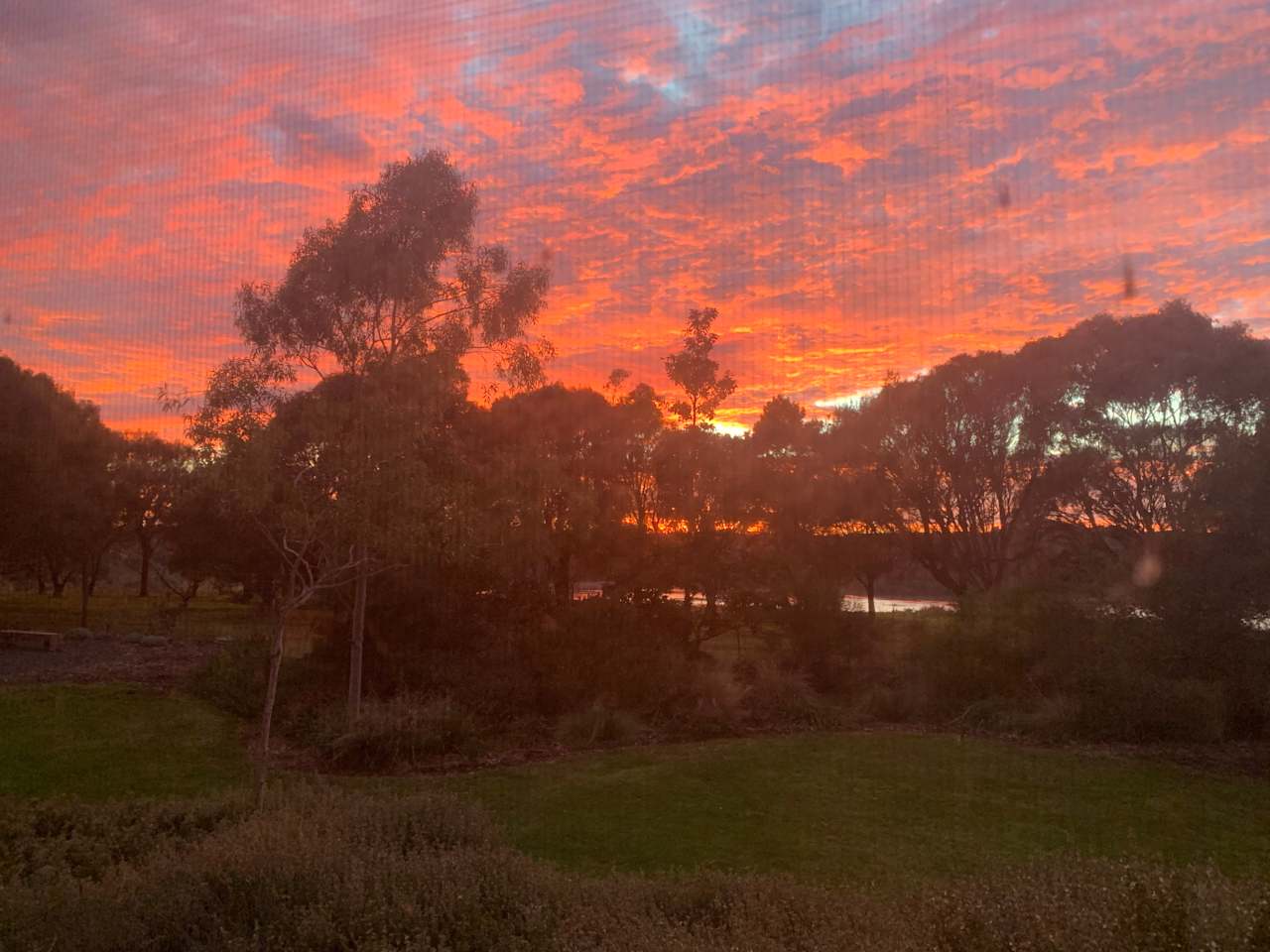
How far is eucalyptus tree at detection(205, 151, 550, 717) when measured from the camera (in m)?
12.7

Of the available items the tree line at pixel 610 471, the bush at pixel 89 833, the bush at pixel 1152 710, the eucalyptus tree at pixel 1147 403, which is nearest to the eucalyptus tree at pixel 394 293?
the tree line at pixel 610 471

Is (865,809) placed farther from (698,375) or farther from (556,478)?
(698,375)

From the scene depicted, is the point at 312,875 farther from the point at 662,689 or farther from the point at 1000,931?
the point at 662,689

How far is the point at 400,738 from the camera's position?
1209 cm

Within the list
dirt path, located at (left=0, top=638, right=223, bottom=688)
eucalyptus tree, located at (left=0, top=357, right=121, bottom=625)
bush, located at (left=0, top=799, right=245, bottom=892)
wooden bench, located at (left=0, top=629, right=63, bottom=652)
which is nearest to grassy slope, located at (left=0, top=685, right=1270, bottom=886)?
bush, located at (left=0, top=799, right=245, bottom=892)

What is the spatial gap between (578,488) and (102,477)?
19314mm

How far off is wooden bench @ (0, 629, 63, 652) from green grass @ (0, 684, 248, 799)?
261 inches

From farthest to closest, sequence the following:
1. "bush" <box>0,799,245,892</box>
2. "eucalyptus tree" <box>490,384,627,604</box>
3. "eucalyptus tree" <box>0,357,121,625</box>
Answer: "eucalyptus tree" <box>0,357,121,625</box>
"eucalyptus tree" <box>490,384,627,604</box>
"bush" <box>0,799,245,892</box>

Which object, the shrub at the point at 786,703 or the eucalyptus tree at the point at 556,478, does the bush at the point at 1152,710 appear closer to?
the shrub at the point at 786,703

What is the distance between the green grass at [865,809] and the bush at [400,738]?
4.79 ft

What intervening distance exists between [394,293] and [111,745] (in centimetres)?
727

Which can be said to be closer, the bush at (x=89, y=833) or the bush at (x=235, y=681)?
the bush at (x=89, y=833)

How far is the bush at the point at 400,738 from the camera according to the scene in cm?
1188

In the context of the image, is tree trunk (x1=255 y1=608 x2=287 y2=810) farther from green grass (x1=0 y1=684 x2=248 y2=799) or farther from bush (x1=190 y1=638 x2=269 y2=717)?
bush (x1=190 y1=638 x2=269 y2=717)
